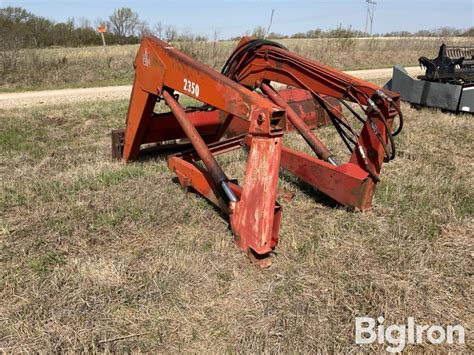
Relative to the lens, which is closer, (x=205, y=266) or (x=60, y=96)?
(x=205, y=266)

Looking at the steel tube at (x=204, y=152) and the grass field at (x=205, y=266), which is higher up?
the steel tube at (x=204, y=152)

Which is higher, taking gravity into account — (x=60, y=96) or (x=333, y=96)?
(x=333, y=96)

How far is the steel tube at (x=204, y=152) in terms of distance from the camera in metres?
3.55

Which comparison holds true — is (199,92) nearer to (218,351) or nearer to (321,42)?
(218,351)

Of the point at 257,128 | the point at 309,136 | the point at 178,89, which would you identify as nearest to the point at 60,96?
the point at 178,89

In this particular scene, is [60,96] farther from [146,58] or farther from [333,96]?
[333,96]

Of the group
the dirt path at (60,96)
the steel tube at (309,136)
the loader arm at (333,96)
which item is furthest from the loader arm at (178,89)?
the dirt path at (60,96)

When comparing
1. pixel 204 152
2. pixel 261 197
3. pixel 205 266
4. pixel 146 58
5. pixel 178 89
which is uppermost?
pixel 146 58

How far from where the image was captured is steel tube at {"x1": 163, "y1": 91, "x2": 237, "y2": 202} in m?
3.55

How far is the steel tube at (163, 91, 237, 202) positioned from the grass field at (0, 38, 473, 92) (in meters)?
13.8
